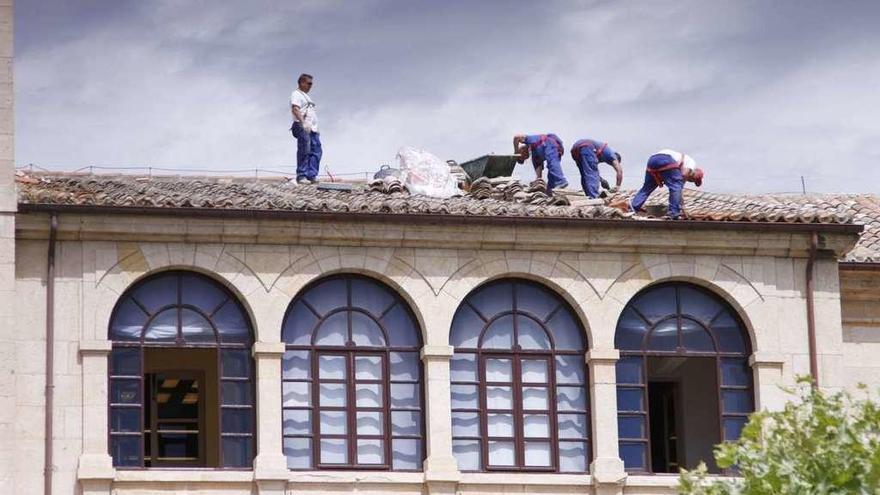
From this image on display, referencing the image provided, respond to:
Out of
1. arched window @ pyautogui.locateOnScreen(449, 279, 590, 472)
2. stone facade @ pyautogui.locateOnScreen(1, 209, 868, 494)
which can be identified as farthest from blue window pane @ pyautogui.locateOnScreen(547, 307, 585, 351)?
stone facade @ pyautogui.locateOnScreen(1, 209, 868, 494)

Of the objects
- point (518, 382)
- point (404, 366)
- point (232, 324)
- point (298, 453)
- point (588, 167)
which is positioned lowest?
point (298, 453)

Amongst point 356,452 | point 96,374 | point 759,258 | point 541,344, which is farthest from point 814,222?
point 96,374

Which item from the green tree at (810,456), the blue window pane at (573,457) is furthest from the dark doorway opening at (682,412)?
the green tree at (810,456)

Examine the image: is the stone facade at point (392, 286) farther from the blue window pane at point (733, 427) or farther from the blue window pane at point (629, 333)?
the blue window pane at point (733, 427)

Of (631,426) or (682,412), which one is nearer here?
(631,426)

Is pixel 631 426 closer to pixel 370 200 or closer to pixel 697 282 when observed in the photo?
pixel 697 282

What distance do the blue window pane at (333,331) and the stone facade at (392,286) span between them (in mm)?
669

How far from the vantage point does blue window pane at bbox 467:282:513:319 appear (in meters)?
45.3

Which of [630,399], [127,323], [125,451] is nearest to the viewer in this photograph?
[125,451]

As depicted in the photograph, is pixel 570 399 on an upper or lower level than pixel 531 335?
lower

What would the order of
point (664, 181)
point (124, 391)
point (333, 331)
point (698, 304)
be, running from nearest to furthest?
point (124, 391) → point (333, 331) → point (698, 304) → point (664, 181)

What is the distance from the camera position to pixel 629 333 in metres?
45.6

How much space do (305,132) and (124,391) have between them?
7.67 meters

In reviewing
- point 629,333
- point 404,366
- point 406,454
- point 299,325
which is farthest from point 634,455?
point 299,325
